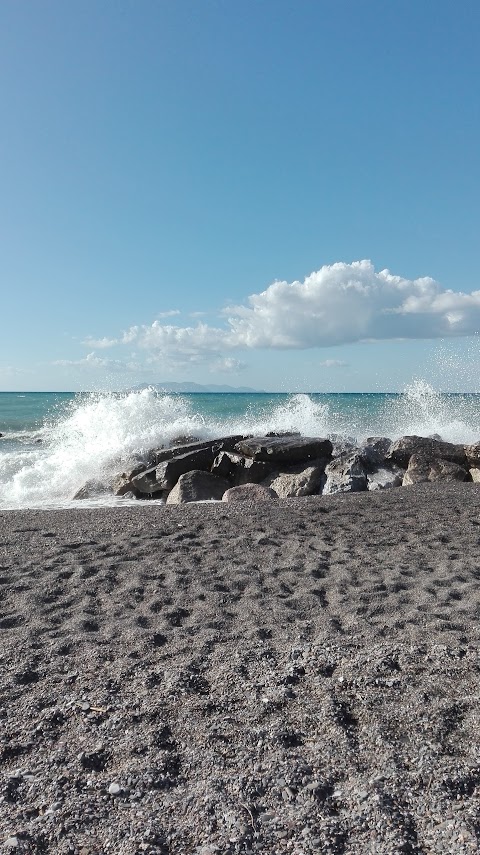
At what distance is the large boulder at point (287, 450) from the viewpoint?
10922 millimetres

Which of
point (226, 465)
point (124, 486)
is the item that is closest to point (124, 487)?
point (124, 486)

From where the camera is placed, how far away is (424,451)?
36.7 feet

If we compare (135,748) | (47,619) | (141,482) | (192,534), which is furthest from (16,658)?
(141,482)

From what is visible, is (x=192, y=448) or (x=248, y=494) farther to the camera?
(x=192, y=448)

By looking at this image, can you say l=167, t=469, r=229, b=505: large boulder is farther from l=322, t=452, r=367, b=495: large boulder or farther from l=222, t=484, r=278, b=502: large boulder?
l=322, t=452, r=367, b=495: large boulder

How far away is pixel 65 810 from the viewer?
7.32 ft

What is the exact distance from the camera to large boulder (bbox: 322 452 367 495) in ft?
31.3

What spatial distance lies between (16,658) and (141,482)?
25.1 feet

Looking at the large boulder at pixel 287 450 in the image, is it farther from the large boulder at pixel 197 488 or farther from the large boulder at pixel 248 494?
the large boulder at pixel 248 494

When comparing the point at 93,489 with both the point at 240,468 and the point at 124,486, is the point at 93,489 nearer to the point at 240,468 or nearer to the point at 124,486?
the point at 124,486

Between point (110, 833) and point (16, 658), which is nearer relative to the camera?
point (110, 833)

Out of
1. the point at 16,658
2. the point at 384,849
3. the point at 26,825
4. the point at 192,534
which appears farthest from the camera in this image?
the point at 192,534

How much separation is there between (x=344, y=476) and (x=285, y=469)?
1.44 meters

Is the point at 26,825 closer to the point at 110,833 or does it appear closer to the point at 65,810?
the point at 65,810
